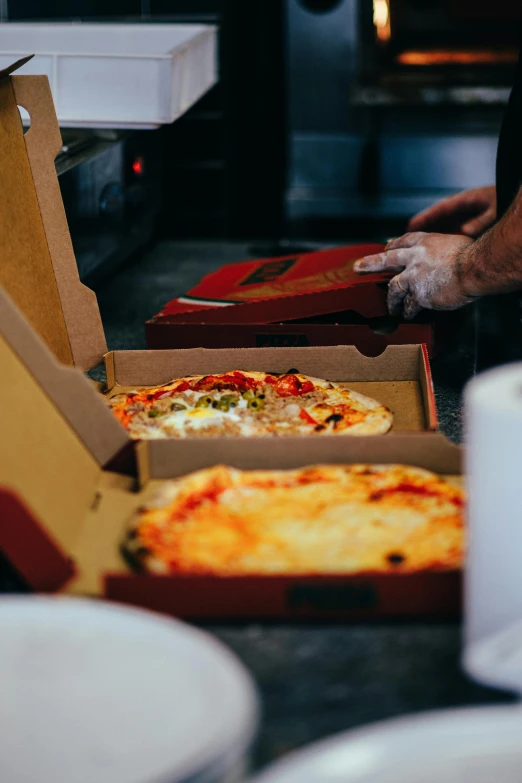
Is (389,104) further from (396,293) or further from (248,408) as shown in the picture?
(248,408)

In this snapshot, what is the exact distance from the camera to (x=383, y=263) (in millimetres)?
1910

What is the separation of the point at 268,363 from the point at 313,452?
0.52 meters

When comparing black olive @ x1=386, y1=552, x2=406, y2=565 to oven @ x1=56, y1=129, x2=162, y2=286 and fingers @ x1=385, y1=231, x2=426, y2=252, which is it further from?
oven @ x1=56, y1=129, x2=162, y2=286

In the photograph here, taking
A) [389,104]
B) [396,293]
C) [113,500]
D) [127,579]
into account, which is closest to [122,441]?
[113,500]

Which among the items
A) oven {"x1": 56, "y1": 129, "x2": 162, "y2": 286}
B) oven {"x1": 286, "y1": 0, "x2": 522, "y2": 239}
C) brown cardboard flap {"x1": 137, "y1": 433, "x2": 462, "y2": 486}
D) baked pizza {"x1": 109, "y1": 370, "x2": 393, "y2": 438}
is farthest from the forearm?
oven {"x1": 286, "y1": 0, "x2": 522, "y2": 239}

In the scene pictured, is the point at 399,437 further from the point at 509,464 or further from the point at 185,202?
the point at 185,202

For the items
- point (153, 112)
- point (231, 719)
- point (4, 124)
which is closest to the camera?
point (231, 719)

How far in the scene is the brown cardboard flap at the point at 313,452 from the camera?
1235 millimetres

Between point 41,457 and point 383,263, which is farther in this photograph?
point 383,263

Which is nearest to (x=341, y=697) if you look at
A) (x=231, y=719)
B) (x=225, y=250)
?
(x=231, y=719)

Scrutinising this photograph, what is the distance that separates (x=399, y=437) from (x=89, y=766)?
593 mm

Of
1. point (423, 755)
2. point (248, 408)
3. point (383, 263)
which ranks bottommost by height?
point (248, 408)

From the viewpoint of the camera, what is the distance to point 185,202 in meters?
4.64

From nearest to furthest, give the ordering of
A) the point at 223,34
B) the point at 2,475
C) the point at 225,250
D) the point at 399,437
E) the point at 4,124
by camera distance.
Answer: the point at 2,475 → the point at 399,437 → the point at 4,124 → the point at 225,250 → the point at 223,34
